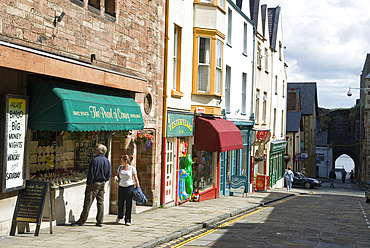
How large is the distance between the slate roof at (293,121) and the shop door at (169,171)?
37.0 m

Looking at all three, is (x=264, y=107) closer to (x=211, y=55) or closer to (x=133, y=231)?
(x=211, y=55)

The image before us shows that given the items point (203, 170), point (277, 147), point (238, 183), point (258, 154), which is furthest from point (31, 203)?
point (277, 147)

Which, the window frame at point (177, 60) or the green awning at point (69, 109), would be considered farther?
the window frame at point (177, 60)

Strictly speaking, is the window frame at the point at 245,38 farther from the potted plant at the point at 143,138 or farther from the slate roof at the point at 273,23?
the potted plant at the point at 143,138

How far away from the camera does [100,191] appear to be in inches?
446

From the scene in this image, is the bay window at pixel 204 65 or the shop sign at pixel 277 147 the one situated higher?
the bay window at pixel 204 65

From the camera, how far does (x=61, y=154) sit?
1159 centimetres

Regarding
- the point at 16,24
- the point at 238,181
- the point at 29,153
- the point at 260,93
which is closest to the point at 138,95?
the point at 29,153

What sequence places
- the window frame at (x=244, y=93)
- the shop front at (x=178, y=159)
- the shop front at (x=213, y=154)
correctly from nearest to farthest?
the shop front at (x=178, y=159)
the shop front at (x=213, y=154)
the window frame at (x=244, y=93)

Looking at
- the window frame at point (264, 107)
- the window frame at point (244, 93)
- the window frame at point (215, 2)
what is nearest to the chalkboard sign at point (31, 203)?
the window frame at point (215, 2)

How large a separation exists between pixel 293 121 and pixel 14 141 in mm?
47938

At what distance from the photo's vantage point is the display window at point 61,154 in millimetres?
10602

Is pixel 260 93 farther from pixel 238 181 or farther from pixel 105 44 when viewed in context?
pixel 105 44

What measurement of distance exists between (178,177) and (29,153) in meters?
8.11
